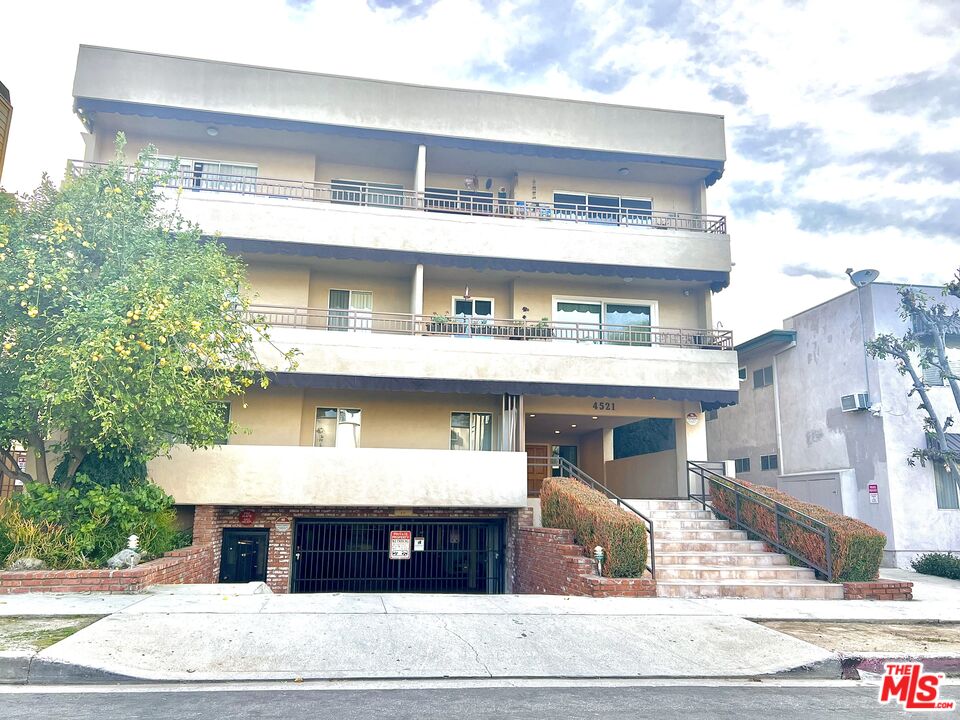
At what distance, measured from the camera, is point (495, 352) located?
709 inches

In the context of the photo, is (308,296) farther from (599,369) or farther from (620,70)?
(620,70)

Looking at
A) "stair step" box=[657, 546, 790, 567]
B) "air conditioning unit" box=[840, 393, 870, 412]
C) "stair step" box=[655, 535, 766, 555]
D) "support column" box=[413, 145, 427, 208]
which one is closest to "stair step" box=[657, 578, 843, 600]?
"stair step" box=[657, 546, 790, 567]

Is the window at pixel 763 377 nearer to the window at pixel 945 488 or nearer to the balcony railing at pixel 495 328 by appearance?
the balcony railing at pixel 495 328

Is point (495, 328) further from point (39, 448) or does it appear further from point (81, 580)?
point (81, 580)

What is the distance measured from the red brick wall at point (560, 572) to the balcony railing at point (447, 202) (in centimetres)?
866

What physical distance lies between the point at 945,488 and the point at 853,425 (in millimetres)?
2708

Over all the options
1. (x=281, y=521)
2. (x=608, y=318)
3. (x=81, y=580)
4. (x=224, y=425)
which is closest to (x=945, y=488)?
(x=608, y=318)

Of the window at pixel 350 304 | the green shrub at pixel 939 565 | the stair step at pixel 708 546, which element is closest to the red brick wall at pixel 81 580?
the window at pixel 350 304

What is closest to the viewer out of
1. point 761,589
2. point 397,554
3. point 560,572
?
point 761,589

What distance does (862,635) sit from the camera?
10008mm

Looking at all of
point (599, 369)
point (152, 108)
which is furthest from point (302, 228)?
point (599, 369)

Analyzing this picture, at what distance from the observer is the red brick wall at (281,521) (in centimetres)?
1614

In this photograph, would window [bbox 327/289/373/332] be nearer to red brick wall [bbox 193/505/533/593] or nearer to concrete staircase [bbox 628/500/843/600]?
red brick wall [bbox 193/505/533/593]

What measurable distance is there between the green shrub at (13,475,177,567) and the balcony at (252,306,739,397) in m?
5.10
